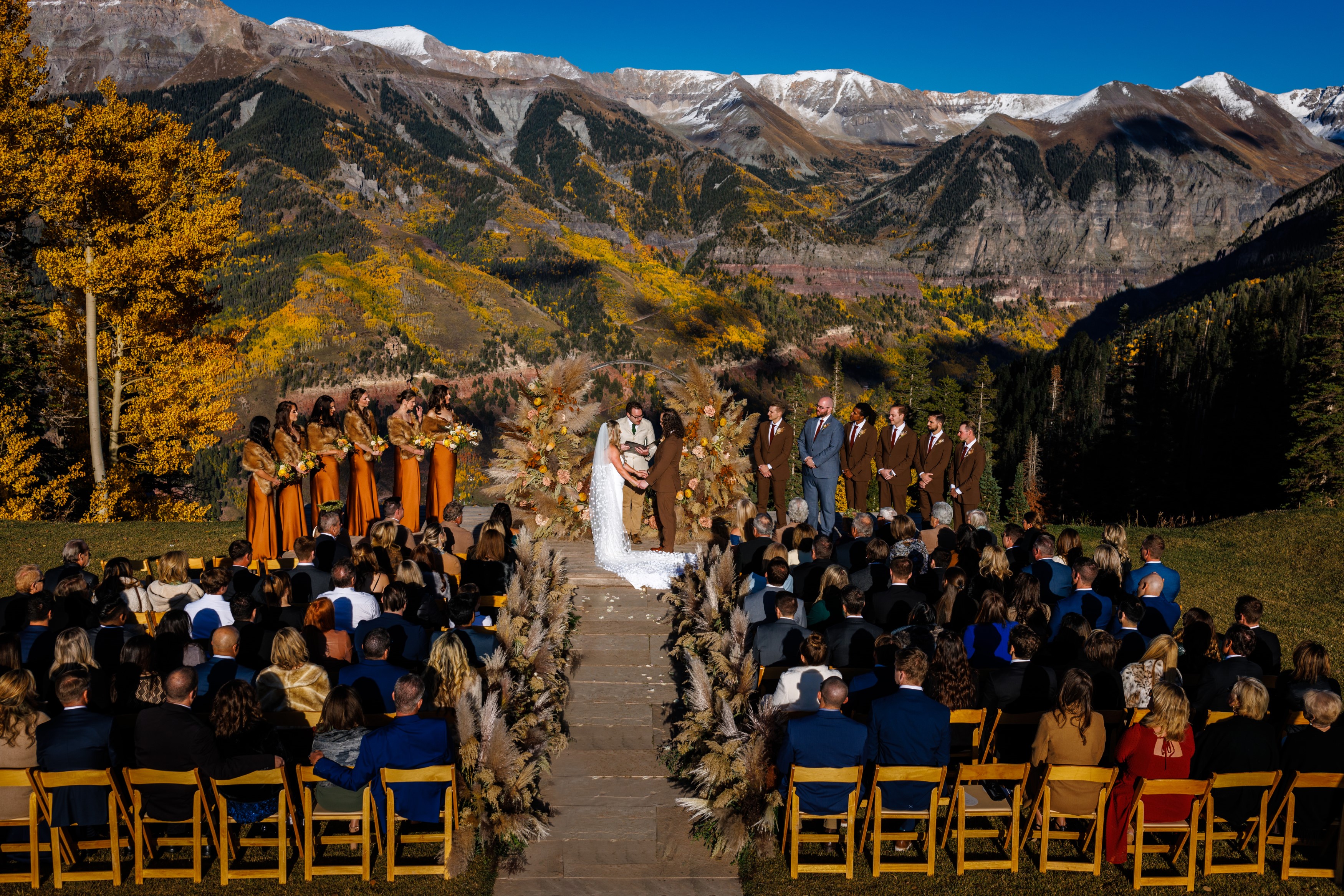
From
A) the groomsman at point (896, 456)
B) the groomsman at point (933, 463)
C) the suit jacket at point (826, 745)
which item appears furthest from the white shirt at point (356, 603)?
the groomsman at point (933, 463)

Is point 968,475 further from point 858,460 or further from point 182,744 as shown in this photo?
point 182,744

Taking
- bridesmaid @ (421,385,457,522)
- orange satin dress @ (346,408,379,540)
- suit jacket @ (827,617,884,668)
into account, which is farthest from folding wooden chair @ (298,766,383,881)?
bridesmaid @ (421,385,457,522)

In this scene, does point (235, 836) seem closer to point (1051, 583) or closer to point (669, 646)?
point (669, 646)

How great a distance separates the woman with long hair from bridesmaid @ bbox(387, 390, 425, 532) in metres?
0.82

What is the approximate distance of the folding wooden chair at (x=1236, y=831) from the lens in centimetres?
564

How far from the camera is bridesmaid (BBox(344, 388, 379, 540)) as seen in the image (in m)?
12.5

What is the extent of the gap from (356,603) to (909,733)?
16.4 feet

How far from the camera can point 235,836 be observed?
618 cm

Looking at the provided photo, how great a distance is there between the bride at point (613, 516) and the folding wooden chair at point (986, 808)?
561cm

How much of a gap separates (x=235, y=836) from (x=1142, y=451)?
85.3 meters

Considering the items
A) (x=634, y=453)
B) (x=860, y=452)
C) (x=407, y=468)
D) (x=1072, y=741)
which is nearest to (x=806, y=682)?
(x=1072, y=741)

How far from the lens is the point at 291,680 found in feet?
20.8

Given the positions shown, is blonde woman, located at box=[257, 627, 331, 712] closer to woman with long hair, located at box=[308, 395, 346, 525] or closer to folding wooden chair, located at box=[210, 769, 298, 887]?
folding wooden chair, located at box=[210, 769, 298, 887]

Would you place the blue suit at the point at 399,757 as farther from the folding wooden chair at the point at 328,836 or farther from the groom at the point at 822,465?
the groom at the point at 822,465
